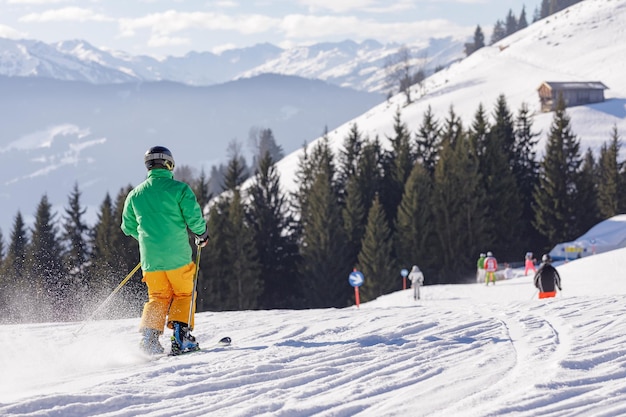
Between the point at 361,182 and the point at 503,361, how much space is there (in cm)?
4146

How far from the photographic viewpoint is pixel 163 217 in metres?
6.79

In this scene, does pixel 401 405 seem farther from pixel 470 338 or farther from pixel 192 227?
pixel 192 227

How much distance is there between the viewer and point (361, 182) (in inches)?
1853

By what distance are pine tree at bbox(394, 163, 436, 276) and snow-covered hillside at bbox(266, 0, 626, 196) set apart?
28.3m

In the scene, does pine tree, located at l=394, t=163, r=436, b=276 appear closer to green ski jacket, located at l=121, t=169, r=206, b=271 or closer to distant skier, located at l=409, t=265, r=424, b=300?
distant skier, located at l=409, t=265, r=424, b=300

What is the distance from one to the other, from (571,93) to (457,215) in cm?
4660

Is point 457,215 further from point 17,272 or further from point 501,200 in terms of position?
point 17,272

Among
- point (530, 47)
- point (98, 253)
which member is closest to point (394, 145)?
point (98, 253)

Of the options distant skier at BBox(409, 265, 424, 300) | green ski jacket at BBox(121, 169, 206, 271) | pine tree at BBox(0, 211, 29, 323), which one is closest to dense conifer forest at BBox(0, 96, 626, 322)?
pine tree at BBox(0, 211, 29, 323)

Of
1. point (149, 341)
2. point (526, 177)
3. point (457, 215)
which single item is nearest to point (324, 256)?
point (457, 215)

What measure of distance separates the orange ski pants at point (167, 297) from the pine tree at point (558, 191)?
139ft

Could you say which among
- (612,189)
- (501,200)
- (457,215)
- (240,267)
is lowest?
(240,267)

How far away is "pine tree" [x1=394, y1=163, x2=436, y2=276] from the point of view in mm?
41188

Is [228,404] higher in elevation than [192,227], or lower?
lower
